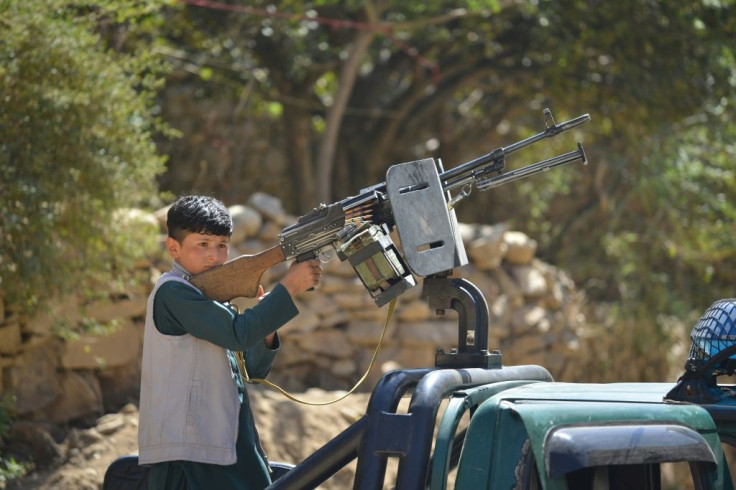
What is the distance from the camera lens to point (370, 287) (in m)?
3.09

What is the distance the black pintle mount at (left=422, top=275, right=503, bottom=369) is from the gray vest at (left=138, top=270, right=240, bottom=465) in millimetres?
638

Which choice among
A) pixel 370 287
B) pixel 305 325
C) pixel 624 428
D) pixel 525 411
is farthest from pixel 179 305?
pixel 305 325

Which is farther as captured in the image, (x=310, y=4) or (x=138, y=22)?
(x=310, y=4)

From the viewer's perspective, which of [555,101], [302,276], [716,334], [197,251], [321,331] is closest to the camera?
[716,334]

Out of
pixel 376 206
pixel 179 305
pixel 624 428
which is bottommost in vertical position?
pixel 624 428

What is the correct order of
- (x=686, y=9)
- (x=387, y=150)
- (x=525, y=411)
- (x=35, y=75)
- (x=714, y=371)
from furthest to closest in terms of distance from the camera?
(x=387, y=150)
(x=686, y=9)
(x=35, y=75)
(x=714, y=371)
(x=525, y=411)

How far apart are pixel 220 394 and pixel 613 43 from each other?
7838 mm

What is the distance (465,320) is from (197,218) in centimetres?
87

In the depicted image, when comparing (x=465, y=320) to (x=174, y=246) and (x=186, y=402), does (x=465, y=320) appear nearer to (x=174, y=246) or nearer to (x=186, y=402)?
(x=186, y=402)

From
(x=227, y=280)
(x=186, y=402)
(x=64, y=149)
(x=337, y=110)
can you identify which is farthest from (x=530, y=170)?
(x=337, y=110)

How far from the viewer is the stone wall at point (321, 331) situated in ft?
22.1

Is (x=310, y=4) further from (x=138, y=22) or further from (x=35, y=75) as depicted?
(x=35, y=75)

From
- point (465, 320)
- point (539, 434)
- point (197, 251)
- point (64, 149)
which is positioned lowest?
point (539, 434)

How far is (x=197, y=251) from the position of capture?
10.6 feet
